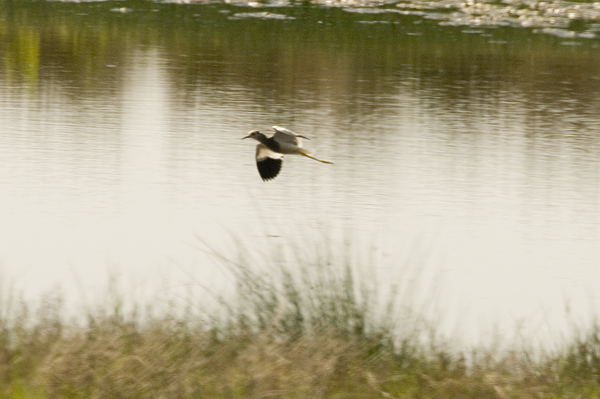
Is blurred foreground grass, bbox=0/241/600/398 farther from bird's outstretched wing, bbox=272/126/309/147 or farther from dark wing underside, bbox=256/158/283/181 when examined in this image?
bird's outstretched wing, bbox=272/126/309/147

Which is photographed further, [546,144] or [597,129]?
[597,129]

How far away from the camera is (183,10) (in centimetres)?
2500

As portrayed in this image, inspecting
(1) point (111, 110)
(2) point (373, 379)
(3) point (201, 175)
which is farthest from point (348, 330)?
(1) point (111, 110)

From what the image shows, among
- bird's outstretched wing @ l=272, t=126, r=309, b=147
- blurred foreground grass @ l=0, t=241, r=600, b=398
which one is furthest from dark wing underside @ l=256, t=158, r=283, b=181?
blurred foreground grass @ l=0, t=241, r=600, b=398

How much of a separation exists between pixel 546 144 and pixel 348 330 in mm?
7875

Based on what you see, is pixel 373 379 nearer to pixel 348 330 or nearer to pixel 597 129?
pixel 348 330

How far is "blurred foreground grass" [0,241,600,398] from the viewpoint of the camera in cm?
429

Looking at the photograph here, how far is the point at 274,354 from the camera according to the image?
4480 millimetres

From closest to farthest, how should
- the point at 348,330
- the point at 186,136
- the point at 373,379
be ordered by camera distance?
the point at 373,379 < the point at 348,330 < the point at 186,136

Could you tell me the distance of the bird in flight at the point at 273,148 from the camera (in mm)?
5555

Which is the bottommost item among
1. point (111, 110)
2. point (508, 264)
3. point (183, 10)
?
point (508, 264)

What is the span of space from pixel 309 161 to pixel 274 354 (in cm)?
715

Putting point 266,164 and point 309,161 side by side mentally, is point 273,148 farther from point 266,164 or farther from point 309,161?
point 309,161

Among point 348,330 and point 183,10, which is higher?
point 183,10
